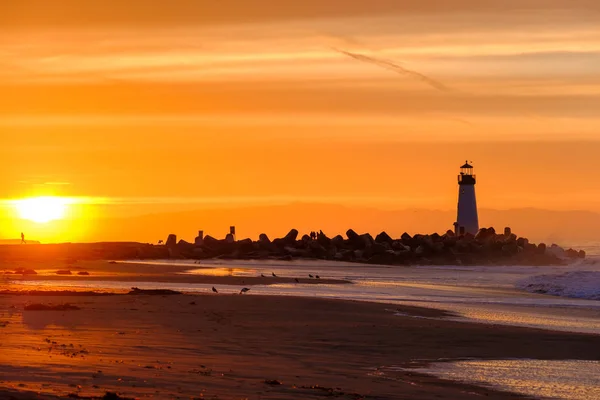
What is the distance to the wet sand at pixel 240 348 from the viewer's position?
11383 millimetres

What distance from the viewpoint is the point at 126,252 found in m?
76.7

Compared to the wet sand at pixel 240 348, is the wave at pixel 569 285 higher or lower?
higher

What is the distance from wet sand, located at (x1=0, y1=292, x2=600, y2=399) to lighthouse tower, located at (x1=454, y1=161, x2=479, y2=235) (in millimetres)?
63114

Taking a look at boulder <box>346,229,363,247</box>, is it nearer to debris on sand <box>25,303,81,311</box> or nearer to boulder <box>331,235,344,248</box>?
boulder <box>331,235,344,248</box>

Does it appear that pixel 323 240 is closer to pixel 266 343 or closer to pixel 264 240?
pixel 264 240

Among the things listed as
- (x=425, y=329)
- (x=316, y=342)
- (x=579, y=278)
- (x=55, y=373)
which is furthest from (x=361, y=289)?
(x=55, y=373)

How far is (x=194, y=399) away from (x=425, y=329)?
9.93 m

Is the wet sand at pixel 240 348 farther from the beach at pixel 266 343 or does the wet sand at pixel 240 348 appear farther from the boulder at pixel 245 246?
the boulder at pixel 245 246

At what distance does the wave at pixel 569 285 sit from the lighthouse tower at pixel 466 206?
43.5 meters

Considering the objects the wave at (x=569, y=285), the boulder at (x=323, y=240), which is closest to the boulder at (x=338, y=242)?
the boulder at (x=323, y=240)

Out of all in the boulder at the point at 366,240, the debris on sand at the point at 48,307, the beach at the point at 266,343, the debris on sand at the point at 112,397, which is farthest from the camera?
the boulder at the point at 366,240

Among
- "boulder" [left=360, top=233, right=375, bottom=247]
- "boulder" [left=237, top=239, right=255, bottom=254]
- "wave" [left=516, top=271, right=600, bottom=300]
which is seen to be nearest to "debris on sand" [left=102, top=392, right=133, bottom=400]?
"wave" [left=516, top=271, right=600, bottom=300]

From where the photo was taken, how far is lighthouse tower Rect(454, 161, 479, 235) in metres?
87.0

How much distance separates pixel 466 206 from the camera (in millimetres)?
89250
